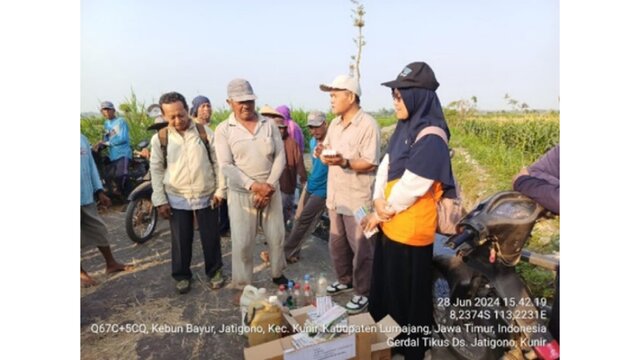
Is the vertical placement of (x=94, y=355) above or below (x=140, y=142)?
below

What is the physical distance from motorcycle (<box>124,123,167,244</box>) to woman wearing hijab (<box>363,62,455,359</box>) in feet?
9.93

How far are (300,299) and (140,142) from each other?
3.62 meters

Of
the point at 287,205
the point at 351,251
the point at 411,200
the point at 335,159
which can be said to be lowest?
the point at 351,251

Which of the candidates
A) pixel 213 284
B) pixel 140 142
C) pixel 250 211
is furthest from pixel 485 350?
pixel 140 142

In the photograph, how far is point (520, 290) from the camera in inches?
76.9

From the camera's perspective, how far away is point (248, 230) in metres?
2.98

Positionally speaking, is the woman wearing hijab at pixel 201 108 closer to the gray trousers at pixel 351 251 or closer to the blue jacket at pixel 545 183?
the gray trousers at pixel 351 251

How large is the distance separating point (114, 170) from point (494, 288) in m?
4.75

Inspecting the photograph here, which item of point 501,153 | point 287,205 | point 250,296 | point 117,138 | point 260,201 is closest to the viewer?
point 250,296

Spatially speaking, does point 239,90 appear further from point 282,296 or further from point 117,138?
point 117,138

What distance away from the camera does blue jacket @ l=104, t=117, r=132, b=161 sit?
15.7ft

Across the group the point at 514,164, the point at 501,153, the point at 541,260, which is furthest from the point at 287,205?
the point at 501,153

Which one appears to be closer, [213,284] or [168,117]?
[168,117]
